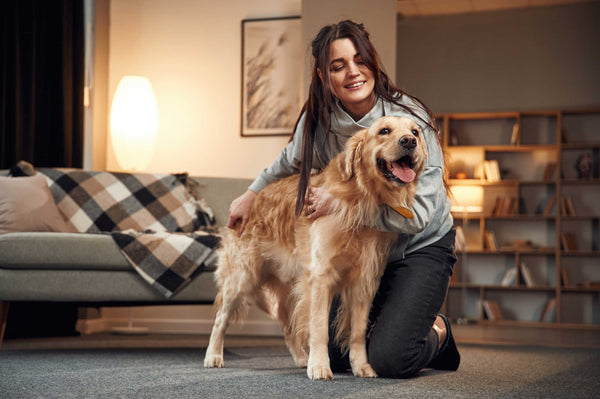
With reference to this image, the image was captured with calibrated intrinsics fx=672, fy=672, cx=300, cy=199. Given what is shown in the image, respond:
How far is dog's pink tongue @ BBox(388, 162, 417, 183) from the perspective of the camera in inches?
83.0

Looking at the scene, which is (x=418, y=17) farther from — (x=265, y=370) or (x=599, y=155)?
(x=265, y=370)

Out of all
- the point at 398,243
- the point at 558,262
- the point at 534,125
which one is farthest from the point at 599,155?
the point at 398,243

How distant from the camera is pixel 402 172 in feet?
6.94

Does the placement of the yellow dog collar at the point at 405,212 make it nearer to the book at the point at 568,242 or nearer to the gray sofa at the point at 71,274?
the gray sofa at the point at 71,274

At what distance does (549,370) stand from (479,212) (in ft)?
18.2

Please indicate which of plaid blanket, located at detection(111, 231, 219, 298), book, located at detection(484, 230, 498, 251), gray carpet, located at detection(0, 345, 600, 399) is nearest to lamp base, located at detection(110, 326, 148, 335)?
gray carpet, located at detection(0, 345, 600, 399)

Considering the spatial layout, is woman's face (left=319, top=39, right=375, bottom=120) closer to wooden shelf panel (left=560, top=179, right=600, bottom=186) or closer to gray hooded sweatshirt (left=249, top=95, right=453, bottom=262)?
gray hooded sweatshirt (left=249, top=95, right=453, bottom=262)

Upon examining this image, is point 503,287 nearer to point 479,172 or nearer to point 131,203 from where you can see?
point 479,172

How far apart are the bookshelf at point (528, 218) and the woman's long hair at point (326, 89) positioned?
5.44 m

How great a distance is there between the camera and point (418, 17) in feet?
28.1

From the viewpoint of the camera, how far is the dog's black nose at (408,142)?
6.70 ft

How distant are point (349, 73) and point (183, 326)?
9.60 ft

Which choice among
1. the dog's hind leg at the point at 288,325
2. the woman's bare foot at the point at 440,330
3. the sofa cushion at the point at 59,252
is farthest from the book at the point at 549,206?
the sofa cushion at the point at 59,252

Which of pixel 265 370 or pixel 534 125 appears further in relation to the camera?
pixel 534 125
